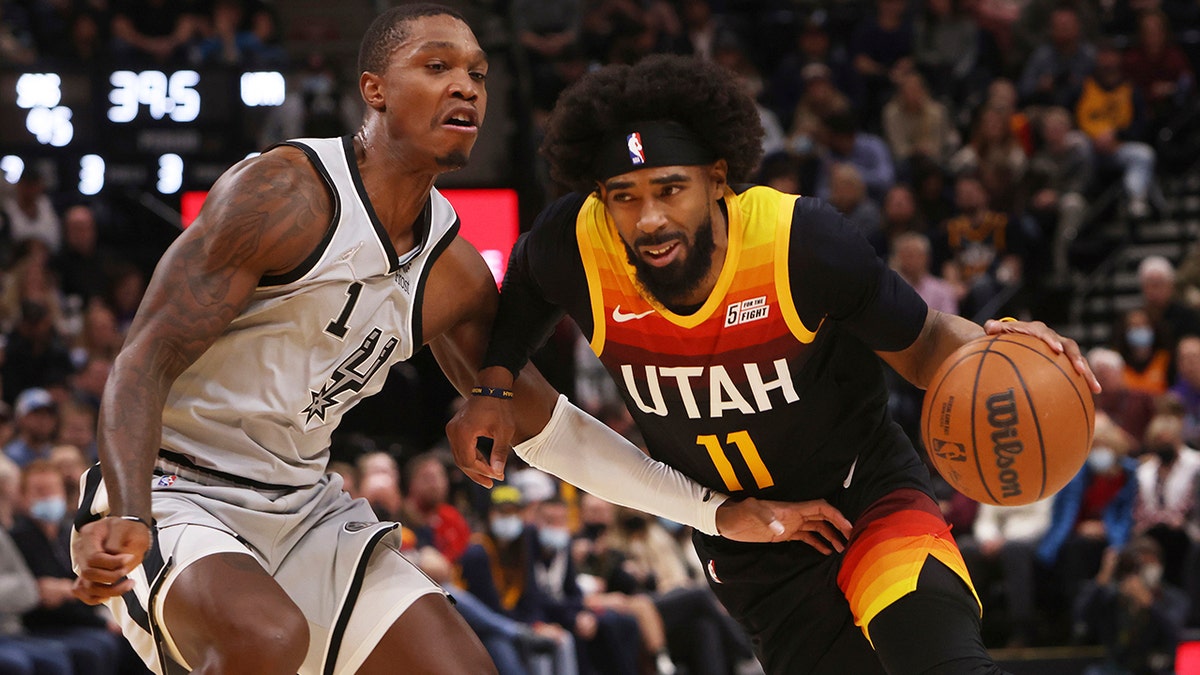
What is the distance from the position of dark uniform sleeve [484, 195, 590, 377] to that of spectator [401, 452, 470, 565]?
5007mm

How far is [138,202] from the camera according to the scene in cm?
1266

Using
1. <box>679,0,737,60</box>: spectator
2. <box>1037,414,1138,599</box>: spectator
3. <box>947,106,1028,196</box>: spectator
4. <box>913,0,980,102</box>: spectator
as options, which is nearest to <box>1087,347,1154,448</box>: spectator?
<box>1037,414,1138,599</box>: spectator

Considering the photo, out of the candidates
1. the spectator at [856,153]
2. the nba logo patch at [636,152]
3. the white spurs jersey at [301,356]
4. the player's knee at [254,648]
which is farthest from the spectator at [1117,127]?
the player's knee at [254,648]

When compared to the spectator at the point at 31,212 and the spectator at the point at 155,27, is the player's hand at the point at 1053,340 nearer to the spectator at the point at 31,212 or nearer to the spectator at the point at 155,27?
the spectator at the point at 31,212

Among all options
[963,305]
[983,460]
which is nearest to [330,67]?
[963,305]

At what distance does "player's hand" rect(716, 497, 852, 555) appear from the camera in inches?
174

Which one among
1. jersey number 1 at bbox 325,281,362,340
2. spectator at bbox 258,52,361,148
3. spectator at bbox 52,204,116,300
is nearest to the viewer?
jersey number 1 at bbox 325,281,362,340

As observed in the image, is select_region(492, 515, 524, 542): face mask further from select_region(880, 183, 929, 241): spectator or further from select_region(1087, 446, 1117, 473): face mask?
select_region(880, 183, 929, 241): spectator

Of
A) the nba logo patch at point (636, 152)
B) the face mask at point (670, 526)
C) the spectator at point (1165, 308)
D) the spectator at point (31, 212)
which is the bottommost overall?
the face mask at point (670, 526)

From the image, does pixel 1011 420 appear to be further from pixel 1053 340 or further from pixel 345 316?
pixel 345 316

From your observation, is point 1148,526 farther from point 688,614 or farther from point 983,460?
point 983,460

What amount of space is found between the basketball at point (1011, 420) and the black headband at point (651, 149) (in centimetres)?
93

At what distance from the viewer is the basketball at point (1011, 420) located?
13.2 feet

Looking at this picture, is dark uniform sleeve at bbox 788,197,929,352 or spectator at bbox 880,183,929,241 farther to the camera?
spectator at bbox 880,183,929,241
